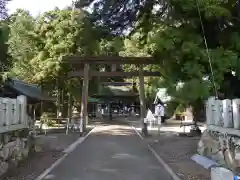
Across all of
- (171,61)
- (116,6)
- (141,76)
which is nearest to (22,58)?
(141,76)

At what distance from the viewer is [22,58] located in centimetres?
3700

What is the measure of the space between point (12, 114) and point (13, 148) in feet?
3.53

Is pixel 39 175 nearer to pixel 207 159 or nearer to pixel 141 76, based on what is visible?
pixel 207 159

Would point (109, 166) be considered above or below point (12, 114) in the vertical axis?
below

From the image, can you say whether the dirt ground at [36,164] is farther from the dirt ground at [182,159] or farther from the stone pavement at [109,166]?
→ the dirt ground at [182,159]

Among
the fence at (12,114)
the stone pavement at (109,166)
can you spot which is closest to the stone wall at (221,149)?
the stone pavement at (109,166)

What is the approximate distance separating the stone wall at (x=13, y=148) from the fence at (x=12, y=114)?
20cm

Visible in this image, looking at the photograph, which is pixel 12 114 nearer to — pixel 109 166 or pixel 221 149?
pixel 109 166

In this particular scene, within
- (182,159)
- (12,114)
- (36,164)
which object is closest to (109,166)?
(36,164)

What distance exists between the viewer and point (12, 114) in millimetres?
10891

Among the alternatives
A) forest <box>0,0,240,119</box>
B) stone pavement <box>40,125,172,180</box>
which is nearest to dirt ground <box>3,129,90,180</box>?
stone pavement <box>40,125,172,180</box>

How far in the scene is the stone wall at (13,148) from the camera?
30.0 feet

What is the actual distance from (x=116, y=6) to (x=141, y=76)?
8105 millimetres

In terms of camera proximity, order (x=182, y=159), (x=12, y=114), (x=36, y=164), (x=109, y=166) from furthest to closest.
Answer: (x=182, y=159), (x=36, y=164), (x=109, y=166), (x=12, y=114)
